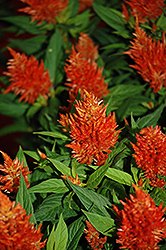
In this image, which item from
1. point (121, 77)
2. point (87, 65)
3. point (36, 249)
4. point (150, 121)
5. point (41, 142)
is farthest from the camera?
point (121, 77)

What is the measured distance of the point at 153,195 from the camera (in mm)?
733

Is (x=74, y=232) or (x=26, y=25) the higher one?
(x=26, y=25)

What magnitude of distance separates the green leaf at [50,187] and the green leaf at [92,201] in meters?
0.09

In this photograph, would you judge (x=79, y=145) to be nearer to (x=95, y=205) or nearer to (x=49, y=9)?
(x=95, y=205)

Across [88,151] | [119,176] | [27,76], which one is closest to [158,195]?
[119,176]

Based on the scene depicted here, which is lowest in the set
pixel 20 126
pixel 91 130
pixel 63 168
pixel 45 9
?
pixel 20 126

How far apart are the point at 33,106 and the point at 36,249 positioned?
2.51ft

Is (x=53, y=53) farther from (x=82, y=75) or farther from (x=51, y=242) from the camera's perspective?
(x=51, y=242)

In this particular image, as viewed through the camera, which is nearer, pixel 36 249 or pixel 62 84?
pixel 36 249

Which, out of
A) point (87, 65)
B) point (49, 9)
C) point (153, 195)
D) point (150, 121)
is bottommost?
point (153, 195)

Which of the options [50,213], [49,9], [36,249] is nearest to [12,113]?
[49,9]

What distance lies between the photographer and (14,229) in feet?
1.88

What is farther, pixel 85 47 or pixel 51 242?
pixel 85 47

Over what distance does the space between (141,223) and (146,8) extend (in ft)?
2.56
